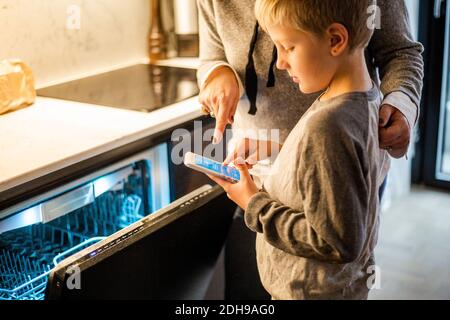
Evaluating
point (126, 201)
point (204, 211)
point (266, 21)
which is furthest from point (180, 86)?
point (266, 21)

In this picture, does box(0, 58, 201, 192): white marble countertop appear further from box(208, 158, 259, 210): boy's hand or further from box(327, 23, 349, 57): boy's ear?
box(327, 23, 349, 57): boy's ear

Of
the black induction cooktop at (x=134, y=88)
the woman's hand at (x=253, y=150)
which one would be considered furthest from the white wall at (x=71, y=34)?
the woman's hand at (x=253, y=150)

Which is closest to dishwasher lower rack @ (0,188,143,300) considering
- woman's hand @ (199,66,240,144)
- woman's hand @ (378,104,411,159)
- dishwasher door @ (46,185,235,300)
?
dishwasher door @ (46,185,235,300)

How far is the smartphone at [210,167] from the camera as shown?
1018mm

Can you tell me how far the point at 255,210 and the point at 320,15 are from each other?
0.32m

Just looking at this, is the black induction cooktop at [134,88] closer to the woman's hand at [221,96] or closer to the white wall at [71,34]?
the white wall at [71,34]

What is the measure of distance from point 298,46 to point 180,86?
3.03 feet

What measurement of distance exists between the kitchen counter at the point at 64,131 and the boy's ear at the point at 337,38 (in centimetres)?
61

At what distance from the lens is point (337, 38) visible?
34.4 inches

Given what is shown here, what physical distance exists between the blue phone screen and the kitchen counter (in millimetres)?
346

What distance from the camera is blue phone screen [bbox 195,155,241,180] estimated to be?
3.35 ft

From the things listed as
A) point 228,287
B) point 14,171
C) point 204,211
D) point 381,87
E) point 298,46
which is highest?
point 298,46

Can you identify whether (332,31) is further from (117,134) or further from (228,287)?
(228,287)
